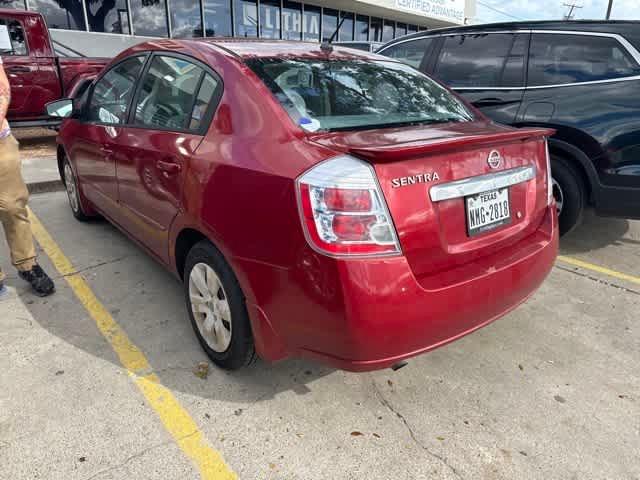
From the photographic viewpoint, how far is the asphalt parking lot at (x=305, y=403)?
6.37 ft

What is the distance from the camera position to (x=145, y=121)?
288 cm

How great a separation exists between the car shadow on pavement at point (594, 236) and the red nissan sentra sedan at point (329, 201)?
2.10 metres

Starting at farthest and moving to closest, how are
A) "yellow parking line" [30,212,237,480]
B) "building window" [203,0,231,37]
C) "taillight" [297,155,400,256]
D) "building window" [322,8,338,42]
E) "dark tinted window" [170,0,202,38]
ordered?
"building window" [322,8,338,42] → "building window" [203,0,231,37] → "dark tinted window" [170,0,202,38] → "yellow parking line" [30,212,237,480] → "taillight" [297,155,400,256]

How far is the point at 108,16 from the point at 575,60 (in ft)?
36.8

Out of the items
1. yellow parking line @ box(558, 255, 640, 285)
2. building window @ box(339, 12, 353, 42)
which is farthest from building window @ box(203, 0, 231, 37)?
yellow parking line @ box(558, 255, 640, 285)

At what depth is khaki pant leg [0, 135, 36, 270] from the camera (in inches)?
116

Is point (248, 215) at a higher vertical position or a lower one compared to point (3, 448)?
higher

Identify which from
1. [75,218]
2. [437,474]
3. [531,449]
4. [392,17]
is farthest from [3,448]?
[392,17]

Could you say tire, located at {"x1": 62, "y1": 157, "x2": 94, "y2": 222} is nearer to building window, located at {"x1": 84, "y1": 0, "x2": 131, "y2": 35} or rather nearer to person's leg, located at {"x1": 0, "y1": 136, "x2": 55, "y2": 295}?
person's leg, located at {"x1": 0, "y1": 136, "x2": 55, "y2": 295}

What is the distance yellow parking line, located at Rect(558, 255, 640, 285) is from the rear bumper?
205 centimetres

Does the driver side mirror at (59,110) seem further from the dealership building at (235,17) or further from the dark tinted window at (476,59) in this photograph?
the dealership building at (235,17)

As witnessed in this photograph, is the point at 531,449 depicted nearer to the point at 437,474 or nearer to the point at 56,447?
the point at 437,474

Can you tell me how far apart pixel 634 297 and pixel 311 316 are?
2736 mm

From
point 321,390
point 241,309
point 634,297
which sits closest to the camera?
point 241,309
